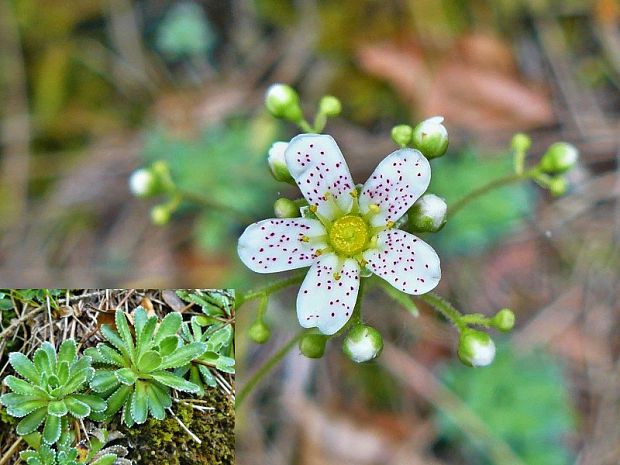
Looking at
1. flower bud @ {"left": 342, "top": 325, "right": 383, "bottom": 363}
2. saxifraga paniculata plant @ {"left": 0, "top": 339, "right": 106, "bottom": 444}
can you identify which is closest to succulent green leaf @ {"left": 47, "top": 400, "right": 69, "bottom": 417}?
saxifraga paniculata plant @ {"left": 0, "top": 339, "right": 106, "bottom": 444}

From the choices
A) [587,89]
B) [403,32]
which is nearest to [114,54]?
[403,32]

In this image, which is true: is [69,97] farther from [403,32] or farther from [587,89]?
[587,89]

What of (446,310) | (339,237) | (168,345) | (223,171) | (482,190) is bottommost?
(223,171)

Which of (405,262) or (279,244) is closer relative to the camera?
(405,262)

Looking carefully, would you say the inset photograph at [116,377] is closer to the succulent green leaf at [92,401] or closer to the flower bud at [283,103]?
the succulent green leaf at [92,401]

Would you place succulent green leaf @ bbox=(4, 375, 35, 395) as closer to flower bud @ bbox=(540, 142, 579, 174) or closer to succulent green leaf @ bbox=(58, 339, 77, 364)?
succulent green leaf @ bbox=(58, 339, 77, 364)

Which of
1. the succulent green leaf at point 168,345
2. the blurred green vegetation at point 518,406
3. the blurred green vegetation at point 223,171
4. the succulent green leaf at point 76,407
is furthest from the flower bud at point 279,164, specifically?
the blurred green vegetation at point 518,406

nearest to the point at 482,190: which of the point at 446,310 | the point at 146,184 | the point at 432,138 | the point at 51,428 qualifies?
the point at 432,138

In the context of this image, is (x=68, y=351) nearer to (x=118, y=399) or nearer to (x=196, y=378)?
(x=118, y=399)
